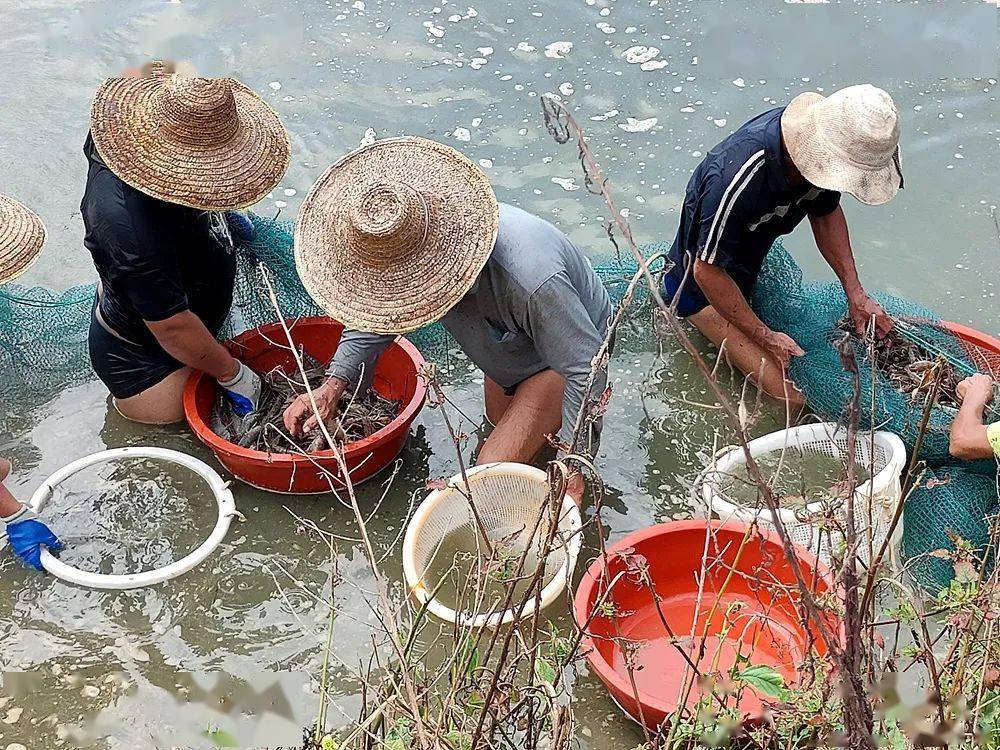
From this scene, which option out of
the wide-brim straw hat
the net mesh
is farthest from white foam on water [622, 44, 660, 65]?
the wide-brim straw hat

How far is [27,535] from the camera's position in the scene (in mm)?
3223

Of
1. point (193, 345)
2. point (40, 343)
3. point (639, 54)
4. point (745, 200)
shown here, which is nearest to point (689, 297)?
point (745, 200)

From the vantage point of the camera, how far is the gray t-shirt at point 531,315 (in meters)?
2.88

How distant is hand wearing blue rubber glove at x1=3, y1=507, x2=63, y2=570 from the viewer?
3.22 m

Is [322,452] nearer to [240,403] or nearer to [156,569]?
[240,403]

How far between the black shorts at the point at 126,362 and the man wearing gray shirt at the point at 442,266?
0.76 meters

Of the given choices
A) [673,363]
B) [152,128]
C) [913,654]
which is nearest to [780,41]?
[673,363]

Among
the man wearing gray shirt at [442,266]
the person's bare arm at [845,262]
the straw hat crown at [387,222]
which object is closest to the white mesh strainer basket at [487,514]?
the man wearing gray shirt at [442,266]

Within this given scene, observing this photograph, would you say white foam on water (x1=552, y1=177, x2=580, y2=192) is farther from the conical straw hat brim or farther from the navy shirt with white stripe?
the conical straw hat brim

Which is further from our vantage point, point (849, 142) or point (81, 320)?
point (81, 320)

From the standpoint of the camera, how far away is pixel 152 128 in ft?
10.1

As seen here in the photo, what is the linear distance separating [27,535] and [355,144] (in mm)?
2861

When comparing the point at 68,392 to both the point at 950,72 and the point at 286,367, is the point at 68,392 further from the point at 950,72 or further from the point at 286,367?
the point at 950,72

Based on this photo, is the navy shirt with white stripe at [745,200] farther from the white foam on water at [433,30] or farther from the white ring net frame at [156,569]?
the white foam on water at [433,30]
